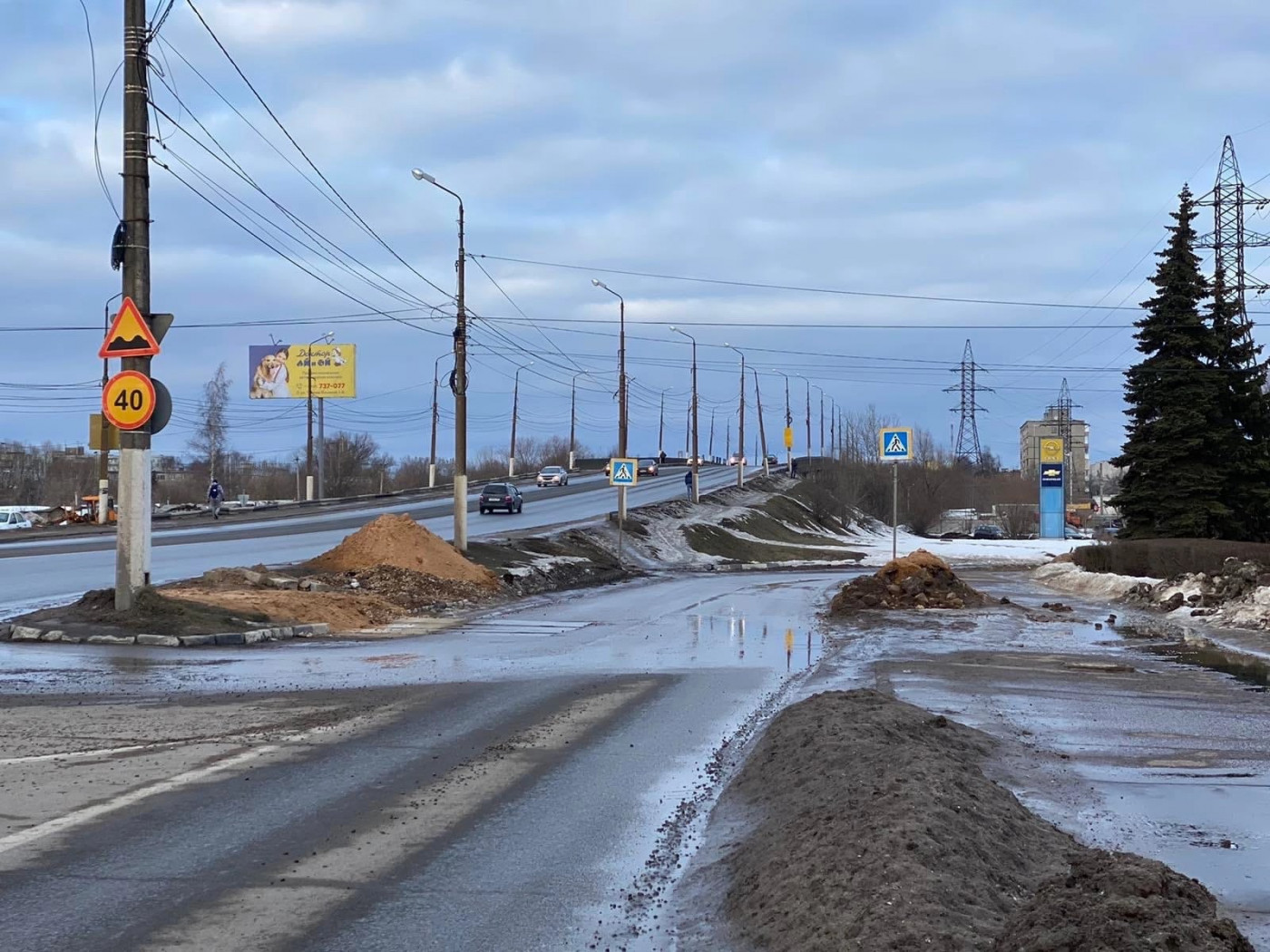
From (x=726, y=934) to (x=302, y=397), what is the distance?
8066 centimetres

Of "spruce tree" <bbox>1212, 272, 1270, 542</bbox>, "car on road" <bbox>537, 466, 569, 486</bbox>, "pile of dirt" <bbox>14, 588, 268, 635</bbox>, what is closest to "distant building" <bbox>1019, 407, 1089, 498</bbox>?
"car on road" <bbox>537, 466, 569, 486</bbox>

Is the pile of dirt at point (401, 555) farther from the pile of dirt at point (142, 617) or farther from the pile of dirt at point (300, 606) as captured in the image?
the pile of dirt at point (142, 617)

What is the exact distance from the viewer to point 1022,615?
2381 centimetres

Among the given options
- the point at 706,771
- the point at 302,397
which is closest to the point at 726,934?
the point at 706,771

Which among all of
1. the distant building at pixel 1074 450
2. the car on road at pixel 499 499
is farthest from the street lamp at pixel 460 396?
the distant building at pixel 1074 450

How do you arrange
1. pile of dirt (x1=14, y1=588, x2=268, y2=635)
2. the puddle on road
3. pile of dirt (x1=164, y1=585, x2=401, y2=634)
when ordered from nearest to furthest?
the puddle on road, pile of dirt (x1=14, y1=588, x2=268, y2=635), pile of dirt (x1=164, y1=585, x2=401, y2=634)

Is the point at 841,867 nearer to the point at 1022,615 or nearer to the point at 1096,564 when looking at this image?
the point at 1022,615

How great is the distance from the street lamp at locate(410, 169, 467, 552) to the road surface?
6132mm

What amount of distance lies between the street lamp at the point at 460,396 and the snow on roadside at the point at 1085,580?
16.5 metres

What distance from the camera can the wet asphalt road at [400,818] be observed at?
5.56m

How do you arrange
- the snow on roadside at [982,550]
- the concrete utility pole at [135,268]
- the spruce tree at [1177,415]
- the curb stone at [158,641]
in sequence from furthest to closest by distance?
1. the snow on roadside at [982,550]
2. the spruce tree at [1177,415]
3. the concrete utility pole at [135,268]
4. the curb stone at [158,641]

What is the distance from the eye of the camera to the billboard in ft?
269

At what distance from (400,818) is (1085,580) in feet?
95.4

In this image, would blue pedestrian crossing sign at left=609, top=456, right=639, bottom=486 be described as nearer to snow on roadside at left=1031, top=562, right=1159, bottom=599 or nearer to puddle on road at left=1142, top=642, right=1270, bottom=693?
snow on roadside at left=1031, top=562, right=1159, bottom=599
